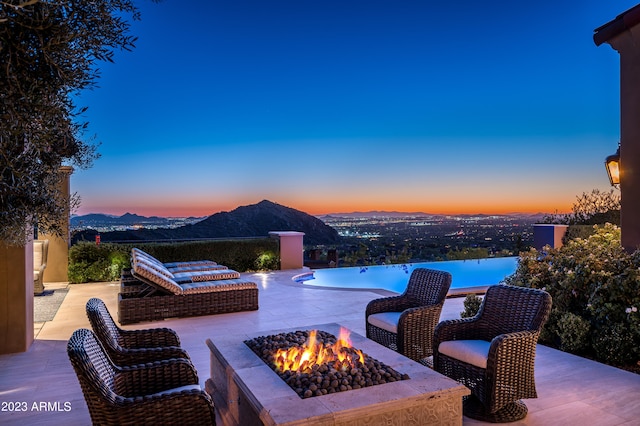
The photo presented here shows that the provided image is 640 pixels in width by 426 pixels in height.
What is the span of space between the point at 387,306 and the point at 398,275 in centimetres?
720

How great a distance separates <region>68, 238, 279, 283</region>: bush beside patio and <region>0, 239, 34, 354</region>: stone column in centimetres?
525

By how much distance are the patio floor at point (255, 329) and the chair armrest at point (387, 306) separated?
1.22 meters

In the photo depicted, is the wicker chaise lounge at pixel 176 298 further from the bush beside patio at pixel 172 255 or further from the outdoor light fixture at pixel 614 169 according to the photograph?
the outdoor light fixture at pixel 614 169

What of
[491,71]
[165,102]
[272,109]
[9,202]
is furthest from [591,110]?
[9,202]

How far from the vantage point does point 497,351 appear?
10.5 ft

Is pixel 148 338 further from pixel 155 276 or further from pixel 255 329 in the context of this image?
pixel 155 276

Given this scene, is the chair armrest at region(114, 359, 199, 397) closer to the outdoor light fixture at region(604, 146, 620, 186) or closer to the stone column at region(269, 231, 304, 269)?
the outdoor light fixture at region(604, 146, 620, 186)

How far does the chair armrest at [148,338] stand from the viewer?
345 cm

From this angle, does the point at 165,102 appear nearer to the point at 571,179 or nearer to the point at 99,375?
the point at 99,375

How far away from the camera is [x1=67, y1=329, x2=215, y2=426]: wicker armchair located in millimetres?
2248

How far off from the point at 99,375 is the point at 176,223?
11.1 m

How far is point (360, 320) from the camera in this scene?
6449 millimetres

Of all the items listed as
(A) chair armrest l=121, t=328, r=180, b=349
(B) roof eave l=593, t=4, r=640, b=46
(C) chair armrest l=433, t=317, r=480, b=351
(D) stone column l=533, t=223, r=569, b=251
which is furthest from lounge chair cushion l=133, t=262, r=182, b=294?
(D) stone column l=533, t=223, r=569, b=251

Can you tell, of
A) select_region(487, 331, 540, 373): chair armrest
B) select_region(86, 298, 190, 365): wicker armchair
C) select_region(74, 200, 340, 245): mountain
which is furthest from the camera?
select_region(74, 200, 340, 245): mountain
